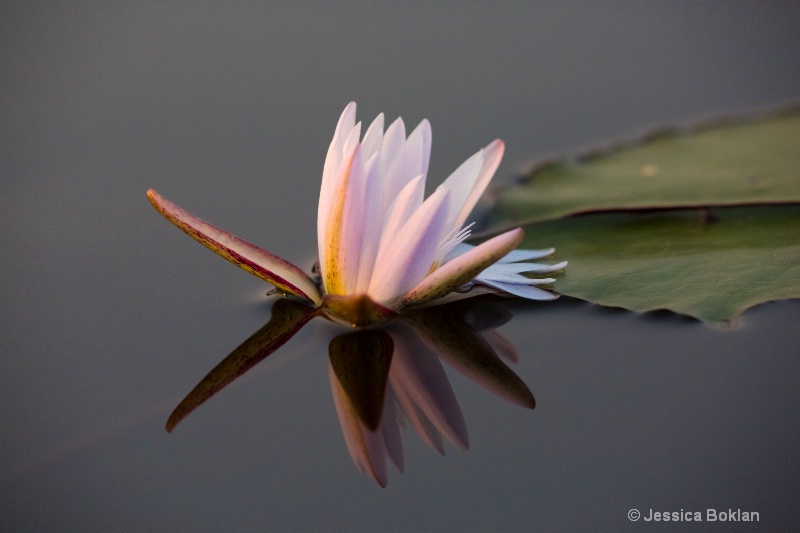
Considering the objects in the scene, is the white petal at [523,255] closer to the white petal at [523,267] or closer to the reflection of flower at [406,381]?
the white petal at [523,267]

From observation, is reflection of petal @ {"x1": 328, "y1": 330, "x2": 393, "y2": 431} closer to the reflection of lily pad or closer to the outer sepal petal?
the outer sepal petal

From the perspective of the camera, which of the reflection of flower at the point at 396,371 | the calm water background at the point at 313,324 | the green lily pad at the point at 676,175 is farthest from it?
the green lily pad at the point at 676,175

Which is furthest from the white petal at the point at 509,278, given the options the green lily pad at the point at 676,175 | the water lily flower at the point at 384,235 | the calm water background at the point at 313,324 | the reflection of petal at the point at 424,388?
the green lily pad at the point at 676,175

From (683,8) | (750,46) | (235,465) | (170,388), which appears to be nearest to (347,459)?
(235,465)

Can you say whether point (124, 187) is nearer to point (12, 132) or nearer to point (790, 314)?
point (12, 132)

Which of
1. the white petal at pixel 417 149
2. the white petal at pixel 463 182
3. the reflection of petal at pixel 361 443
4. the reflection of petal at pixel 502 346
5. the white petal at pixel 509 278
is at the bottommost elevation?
the reflection of petal at pixel 361 443

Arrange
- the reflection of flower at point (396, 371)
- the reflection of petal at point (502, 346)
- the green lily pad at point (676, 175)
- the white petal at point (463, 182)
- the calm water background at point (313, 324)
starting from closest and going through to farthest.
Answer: the calm water background at point (313, 324)
the reflection of flower at point (396, 371)
the white petal at point (463, 182)
the reflection of petal at point (502, 346)
the green lily pad at point (676, 175)

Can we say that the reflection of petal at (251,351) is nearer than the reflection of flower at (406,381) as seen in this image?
No
